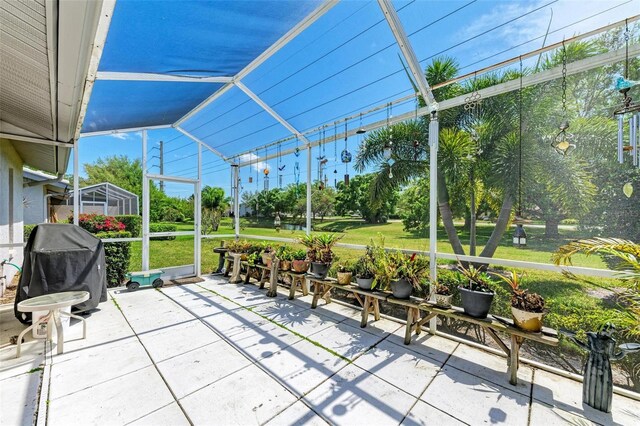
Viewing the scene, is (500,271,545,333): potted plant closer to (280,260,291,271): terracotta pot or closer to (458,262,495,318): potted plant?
(458,262,495,318): potted plant

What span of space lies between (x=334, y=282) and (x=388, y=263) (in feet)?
2.99

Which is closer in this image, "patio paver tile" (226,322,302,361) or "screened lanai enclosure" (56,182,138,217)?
"patio paver tile" (226,322,302,361)

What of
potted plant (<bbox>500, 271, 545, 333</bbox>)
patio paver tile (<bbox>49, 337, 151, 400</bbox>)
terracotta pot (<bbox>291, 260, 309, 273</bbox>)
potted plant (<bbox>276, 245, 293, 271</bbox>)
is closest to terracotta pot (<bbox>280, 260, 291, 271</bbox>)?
potted plant (<bbox>276, 245, 293, 271</bbox>)

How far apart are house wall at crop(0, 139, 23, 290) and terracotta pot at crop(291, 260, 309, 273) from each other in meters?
3.91

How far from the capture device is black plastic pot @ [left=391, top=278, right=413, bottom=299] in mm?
2896

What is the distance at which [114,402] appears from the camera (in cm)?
194

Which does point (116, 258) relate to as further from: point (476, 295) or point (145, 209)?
point (476, 295)

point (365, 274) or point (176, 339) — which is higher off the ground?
point (365, 274)

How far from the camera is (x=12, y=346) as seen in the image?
8.79ft

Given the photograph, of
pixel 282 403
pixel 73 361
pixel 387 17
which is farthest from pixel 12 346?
pixel 387 17

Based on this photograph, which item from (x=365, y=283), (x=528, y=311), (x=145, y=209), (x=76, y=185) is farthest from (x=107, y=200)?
(x=528, y=311)

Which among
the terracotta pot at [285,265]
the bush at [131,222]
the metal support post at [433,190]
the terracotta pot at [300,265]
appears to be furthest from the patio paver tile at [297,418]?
the bush at [131,222]

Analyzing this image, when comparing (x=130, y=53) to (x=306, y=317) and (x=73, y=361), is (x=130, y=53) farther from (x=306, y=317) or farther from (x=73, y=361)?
(x=306, y=317)

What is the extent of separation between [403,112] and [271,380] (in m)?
3.31
